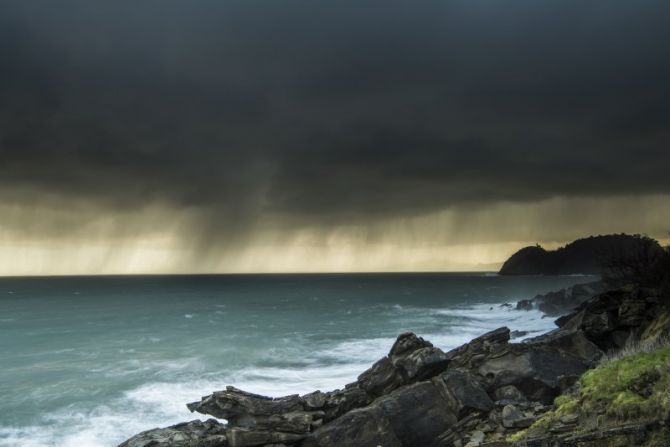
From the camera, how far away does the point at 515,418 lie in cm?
1339

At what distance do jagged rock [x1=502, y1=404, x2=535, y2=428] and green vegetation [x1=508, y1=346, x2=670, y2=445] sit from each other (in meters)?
0.89

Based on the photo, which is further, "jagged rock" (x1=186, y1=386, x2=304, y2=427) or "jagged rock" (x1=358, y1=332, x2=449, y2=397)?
"jagged rock" (x1=358, y1=332, x2=449, y2=397)

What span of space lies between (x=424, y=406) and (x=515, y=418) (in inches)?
121

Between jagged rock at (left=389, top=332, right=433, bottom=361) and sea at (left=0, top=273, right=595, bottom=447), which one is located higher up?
jagged rock at (left=389, top=332, right=433, bottom=361)

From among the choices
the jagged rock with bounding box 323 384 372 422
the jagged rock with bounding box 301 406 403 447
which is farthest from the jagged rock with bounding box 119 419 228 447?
the jagged rock with bounding box 323 384 372 422

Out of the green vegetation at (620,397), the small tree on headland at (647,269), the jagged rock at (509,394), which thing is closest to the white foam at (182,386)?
the jagged rock at (509,394)

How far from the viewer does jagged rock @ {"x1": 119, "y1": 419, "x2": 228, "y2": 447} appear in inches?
552

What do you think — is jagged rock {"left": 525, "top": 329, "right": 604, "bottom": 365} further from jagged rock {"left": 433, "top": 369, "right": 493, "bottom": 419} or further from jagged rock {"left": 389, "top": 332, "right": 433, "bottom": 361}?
jagged rock {"left": 433, "top": 369, "right": 493, "bottom": 419}

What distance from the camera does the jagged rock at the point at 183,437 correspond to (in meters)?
14.0

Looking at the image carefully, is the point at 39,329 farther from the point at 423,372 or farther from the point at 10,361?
the point at 423,372

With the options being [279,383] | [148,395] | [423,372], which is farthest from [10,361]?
[423,372]

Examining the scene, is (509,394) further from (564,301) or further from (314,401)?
(564,301)

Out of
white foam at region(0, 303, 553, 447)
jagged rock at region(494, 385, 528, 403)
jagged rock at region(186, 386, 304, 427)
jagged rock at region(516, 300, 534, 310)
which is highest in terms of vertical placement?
jagged rock at region(186, 386, 304, 427)

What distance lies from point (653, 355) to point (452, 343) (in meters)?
37.5
